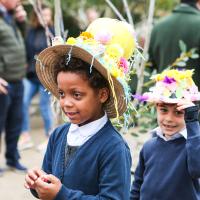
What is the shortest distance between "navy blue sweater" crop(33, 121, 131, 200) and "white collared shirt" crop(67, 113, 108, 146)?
0.02 meters

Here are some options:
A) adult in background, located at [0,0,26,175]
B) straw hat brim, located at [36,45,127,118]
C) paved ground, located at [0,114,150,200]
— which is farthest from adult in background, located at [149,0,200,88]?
straw hat brim, located at [36,45,127,118]

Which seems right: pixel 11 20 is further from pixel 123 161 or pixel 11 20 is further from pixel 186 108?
pixel 123 161

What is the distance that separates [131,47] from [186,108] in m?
0.53

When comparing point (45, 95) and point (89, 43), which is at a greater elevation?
point (89, 43)

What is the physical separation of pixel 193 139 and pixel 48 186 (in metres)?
1.07

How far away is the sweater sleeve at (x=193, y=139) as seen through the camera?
3.04 meters

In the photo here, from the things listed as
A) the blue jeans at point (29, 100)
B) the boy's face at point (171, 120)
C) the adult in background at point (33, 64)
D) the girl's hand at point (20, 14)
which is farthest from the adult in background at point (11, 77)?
the boy's face at point (171, 120)

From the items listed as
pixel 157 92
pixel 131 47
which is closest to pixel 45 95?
pixel 157 92

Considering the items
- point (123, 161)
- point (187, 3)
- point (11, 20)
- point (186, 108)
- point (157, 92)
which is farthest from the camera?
point (11, 20)

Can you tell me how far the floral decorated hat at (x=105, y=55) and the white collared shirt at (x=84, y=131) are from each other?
9 cm

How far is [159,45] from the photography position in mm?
4996

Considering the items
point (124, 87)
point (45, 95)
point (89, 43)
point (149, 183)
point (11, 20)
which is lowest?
point (45, 95)

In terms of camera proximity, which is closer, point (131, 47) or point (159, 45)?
point (131, 47)

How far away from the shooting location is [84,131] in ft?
8.14
